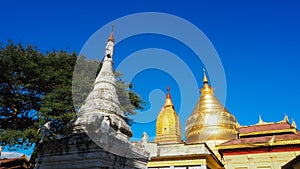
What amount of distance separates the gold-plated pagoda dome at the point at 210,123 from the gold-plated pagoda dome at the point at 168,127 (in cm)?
184

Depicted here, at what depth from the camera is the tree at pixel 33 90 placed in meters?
17.6

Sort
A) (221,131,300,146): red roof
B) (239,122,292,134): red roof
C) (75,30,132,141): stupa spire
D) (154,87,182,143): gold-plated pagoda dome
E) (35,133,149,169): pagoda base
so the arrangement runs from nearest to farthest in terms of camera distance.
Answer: (35,133,149,169): pagoda base < (75,30,132,141): stupa spire < (221,131,300,146): red roof < (239,122,292,134): red roof < (154,87,182,143): gold-plated pagoda dome

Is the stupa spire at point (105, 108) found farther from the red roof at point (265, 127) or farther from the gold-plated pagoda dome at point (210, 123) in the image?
the gold-plated pagoda dome at point (210, 123)

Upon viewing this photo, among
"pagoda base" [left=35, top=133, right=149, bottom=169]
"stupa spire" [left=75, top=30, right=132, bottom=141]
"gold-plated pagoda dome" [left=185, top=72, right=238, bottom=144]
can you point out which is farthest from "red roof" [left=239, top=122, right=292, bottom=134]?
"pagoda base" [left=35, top=133, right=149, bottom=169]

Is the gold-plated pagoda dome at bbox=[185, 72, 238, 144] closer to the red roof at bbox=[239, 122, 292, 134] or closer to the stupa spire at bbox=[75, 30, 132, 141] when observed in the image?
the red roof at bbox=[239, 122, 292, 134]

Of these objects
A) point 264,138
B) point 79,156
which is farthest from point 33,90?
point 264,138

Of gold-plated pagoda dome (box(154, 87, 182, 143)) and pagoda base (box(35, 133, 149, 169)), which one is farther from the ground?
gold-plated pagoda dome (box(154, 87, 182, 143))

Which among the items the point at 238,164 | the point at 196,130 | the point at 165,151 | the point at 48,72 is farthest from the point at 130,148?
the point at 196,130

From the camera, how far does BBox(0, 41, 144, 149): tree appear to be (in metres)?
17.6

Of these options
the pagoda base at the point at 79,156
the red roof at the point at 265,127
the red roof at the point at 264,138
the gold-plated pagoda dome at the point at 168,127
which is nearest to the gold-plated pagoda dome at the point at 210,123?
the gold-plated pagoda dome at the point at 168,127

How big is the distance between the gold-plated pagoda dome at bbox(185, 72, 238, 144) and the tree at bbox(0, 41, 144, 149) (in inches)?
927

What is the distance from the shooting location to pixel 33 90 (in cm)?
1919

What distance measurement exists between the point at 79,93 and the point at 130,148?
10015 millimetres

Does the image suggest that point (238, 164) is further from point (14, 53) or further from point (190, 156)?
point (14, 53)
